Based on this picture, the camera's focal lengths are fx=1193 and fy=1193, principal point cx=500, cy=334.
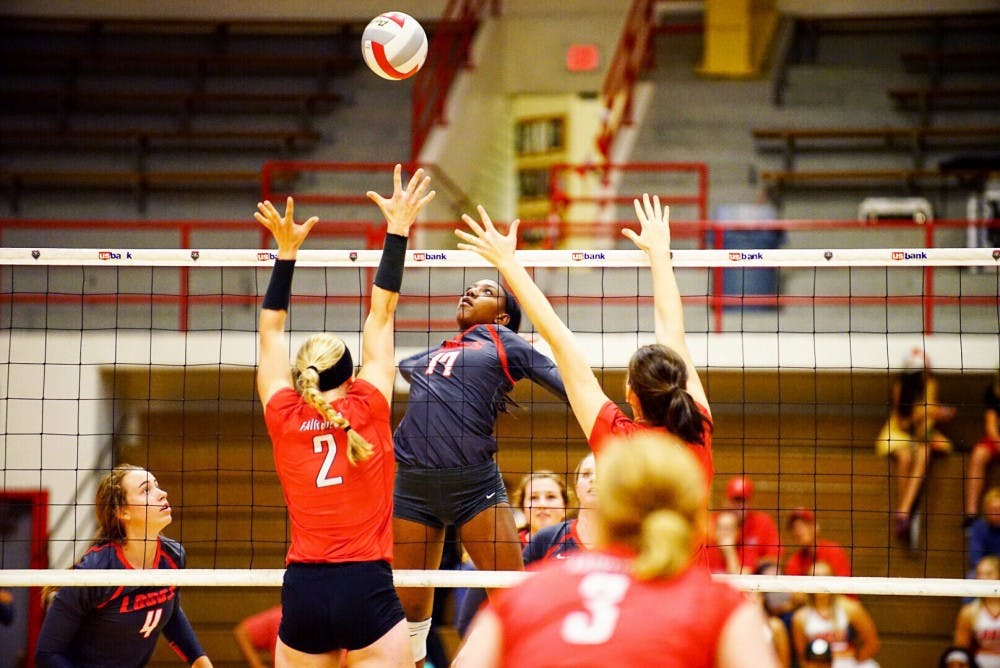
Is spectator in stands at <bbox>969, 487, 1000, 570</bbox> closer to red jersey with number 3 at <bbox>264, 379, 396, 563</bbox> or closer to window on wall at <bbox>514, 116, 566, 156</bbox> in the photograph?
red jersey with number 3 at <bbox>264, 379, 396, 563</bbox>

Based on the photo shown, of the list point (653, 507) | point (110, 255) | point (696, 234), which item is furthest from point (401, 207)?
point (696, 234)

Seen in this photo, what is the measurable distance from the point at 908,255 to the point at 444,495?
2.47m

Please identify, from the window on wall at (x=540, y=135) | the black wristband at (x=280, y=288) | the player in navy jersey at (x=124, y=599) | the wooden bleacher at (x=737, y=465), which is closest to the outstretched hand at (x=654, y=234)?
the black wristband at (x=280, y=288)

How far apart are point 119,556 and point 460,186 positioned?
32.9ft

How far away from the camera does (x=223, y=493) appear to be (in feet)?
36.3

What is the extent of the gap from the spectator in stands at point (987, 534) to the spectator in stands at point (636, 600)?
7654 millimetres

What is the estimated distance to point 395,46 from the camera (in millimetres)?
6328

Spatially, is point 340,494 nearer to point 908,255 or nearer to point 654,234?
point 654,234

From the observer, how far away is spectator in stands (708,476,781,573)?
30.2 feet

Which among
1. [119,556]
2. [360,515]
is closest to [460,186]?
[119,556]

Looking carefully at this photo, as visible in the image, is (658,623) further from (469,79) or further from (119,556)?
(469,79)

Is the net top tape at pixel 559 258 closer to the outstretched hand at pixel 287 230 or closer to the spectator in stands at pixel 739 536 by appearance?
the outstretched hand at pixel 287 230

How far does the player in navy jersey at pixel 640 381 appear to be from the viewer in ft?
12.5

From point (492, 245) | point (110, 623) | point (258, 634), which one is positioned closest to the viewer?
point (492, 245)
